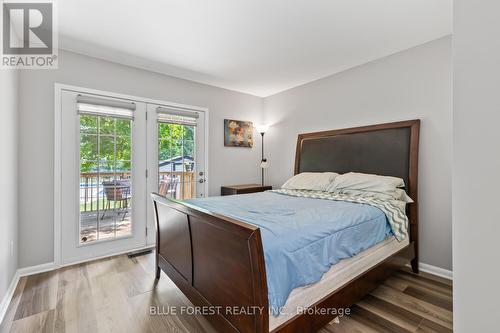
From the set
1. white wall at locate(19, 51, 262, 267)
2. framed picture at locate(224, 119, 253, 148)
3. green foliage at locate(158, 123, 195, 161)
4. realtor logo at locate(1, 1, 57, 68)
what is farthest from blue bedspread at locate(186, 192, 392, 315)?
realtor logo at locate(1, 1, 57, 68)

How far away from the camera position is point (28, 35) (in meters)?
2.48

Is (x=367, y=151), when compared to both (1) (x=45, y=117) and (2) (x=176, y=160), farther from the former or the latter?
(1) (x=45, y=117)

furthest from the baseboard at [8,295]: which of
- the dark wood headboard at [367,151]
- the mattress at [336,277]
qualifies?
the dark wood headboard at [367,151]

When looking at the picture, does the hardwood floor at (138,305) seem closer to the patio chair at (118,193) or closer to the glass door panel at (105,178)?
the glass door panel at (105,178)

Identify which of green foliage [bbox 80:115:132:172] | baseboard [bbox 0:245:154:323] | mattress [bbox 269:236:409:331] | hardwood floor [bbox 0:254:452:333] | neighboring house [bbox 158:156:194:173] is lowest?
hardwood floor [bbox 0:254:452:333]

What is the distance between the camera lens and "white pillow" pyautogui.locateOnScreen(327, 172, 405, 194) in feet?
8.40

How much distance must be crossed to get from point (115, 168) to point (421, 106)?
384 centimetres

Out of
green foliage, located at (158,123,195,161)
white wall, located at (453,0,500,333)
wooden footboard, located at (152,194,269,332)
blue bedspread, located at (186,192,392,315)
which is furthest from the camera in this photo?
green foliage, located at (158,123,195,161)

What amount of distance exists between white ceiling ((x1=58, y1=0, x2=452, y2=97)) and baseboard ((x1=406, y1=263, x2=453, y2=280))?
249 cm

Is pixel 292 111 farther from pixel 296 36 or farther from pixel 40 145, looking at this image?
pixel 40 145

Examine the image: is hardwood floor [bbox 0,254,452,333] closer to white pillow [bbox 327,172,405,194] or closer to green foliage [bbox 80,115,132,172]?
white pillow [bbox 327,172,405,194]

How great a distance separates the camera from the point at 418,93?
2672mm

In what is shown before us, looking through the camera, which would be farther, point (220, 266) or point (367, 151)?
point (367, 151)

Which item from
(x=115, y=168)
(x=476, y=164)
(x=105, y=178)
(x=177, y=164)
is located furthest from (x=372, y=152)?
(x=105, y=178)
